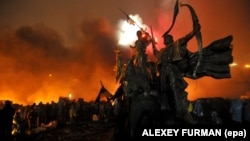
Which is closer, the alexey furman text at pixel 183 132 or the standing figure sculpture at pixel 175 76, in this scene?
the alexey furman text at pixel 183 132

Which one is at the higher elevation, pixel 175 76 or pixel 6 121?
pixel 175 76

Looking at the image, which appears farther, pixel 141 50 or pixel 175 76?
pixel 141 50

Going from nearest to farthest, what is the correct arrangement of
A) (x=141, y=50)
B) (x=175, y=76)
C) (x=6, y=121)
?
1. (x=175, y=76)
2. (x=141, y=50)
3. (x=6, y=121)

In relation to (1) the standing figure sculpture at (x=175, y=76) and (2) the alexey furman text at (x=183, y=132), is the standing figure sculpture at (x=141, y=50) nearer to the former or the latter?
(1) the standing figure sculpture at (x=175, y=76)

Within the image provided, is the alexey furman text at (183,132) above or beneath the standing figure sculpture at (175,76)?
beneath

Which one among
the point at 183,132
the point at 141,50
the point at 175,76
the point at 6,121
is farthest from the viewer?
the point at 6,121

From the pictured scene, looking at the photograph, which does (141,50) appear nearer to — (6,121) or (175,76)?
(175,76)

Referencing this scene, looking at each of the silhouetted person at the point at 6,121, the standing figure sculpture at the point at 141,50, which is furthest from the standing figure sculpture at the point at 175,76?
the silhouetted person at the point at 6,121

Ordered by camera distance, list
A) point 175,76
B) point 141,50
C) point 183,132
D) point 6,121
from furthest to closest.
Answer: point 6,121, point 141,50, point 175,76, point 183,132

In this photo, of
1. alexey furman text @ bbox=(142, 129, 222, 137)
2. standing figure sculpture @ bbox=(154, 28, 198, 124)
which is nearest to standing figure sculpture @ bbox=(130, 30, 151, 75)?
standing figure sculpture @ bbox=(154, 28, 198, 124)

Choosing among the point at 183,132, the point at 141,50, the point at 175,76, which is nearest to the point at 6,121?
the point at 141,50

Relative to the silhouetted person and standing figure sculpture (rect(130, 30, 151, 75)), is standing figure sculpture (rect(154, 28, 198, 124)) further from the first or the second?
the silhouetted person

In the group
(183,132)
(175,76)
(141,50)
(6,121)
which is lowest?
(6,121)

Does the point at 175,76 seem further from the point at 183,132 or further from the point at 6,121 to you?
the point at 6,121
